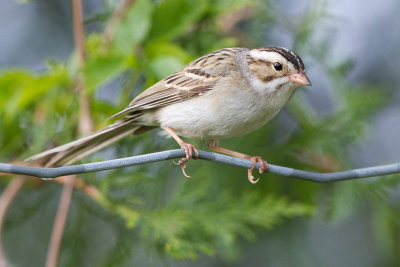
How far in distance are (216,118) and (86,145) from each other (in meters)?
0.62

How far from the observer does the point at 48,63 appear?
123 inches

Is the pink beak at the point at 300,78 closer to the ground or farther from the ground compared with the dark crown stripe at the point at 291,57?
closer to the ground

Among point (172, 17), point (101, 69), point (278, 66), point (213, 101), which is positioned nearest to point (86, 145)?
point (101, 69)

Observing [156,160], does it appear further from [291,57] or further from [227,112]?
[291,57]

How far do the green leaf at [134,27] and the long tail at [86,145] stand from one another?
15.0 inches

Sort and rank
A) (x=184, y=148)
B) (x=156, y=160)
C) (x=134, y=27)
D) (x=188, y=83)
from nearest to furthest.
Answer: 1. (x=156, y=160)
2. (x=184, y=148)
3. (x=188, y=83)
4. (x=134, y=27)

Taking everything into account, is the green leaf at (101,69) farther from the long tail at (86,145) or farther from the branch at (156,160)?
the branch at (156,160)

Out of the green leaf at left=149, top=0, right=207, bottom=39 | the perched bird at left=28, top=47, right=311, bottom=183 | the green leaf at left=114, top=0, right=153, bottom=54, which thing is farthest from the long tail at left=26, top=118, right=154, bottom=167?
the green leaf at left=149, top=0, right=207, bottom=39

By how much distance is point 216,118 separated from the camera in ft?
8.70

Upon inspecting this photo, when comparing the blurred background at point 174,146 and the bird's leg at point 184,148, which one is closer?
the bird's leg at point 184,148

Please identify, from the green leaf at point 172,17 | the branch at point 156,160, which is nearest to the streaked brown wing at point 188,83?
the green leaf at point 172,17

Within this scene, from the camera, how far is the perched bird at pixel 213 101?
2.63 meters

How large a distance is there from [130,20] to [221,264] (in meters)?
2.22

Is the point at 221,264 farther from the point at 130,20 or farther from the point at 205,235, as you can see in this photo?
the point at 130,20
